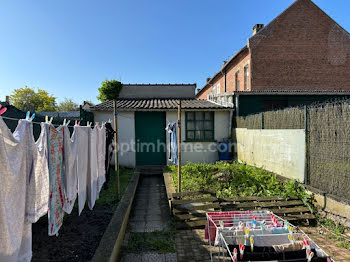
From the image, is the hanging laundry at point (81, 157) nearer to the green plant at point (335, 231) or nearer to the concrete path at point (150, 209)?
the concrete path at point (150, 209)

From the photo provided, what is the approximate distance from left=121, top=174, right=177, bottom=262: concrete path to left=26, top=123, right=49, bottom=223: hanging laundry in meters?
1.74

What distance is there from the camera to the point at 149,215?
5.89m

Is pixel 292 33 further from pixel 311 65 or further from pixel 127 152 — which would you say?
pixel 127 152

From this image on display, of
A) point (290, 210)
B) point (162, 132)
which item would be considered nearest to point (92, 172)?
point (290, 210)

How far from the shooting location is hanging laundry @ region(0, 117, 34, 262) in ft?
7.30

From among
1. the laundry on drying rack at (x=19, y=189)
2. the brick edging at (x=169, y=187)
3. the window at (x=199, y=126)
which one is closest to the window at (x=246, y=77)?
the window at (x=199, y=126)

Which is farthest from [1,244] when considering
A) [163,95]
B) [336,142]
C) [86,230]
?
[163,95]

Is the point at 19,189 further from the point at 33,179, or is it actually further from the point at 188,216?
the point at 188,216

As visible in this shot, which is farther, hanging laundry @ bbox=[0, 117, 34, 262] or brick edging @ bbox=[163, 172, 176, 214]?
brick edging @ bbox=[163, 172, 176, 214]

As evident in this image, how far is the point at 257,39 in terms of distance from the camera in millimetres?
16391

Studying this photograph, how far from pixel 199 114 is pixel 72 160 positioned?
8.60 m

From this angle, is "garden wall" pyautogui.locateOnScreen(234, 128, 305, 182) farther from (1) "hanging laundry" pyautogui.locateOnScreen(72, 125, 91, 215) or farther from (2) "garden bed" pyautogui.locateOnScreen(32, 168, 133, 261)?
(1) "hanging laundry" pyautogui.locateOnScreen(72, 125, 91, 215)

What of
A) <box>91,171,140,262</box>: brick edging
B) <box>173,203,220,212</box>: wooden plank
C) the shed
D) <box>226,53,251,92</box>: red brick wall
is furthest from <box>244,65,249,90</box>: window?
<box>91,171,140,262</box>: brick edging

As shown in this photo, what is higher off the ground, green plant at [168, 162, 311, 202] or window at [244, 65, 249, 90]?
window at [244, 65, 249, 90]
